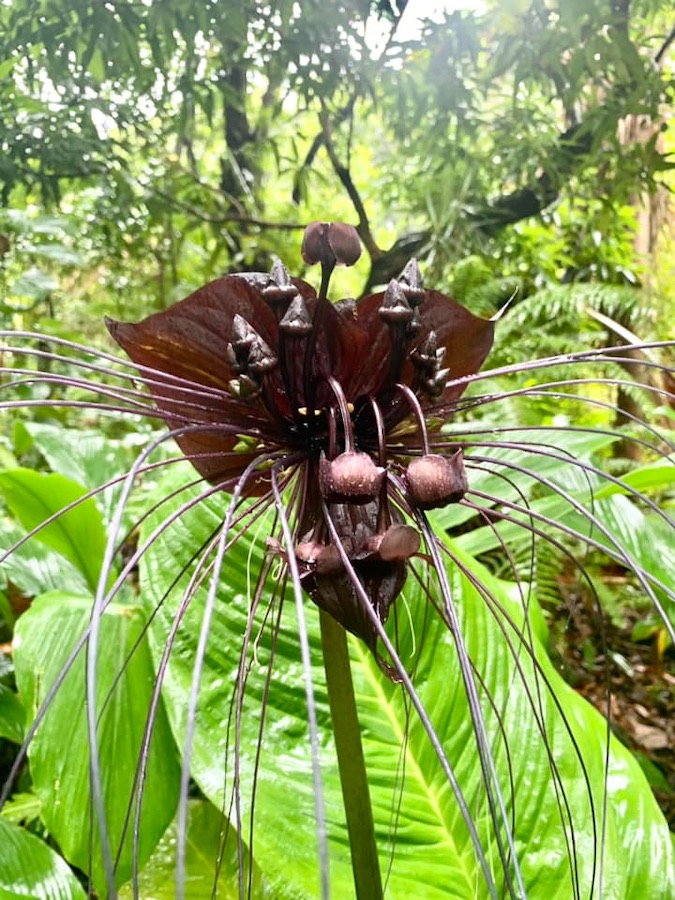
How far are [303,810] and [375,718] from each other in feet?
0.40

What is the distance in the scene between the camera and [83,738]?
0.78 m

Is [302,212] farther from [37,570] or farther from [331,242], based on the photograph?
[331,242]

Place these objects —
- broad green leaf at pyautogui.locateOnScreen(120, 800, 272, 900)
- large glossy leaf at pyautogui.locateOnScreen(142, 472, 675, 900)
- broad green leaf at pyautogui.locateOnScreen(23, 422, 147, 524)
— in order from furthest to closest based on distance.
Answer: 1. broad green leaf at pyautogui.locateOnScreen(23, 422, 147, 524)
2. broad green leaf at pyautogui.locateOnScreen(120, 800, 272, 900)
3. large glossy leaf at pyautogui.locateOnScreen(142, 472, 675, 900)

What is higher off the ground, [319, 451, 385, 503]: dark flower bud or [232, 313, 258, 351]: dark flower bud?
[232, 313, 258, 351]: dark flower bud

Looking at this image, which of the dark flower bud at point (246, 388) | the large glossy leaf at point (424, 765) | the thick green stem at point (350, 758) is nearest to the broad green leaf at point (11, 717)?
the large glossy leaf at point (424, 765)

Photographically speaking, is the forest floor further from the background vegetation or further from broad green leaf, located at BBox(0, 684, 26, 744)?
broad green leaf, located at BBox(0, 684, 26, 744)

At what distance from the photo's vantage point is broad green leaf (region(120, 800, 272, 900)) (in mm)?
777

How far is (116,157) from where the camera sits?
151 centimetres

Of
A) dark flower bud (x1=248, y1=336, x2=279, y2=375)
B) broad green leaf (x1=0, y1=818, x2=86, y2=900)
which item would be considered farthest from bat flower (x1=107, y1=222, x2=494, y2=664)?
broad green leaf (x1=0, y1=818, x2=86, y2=900)

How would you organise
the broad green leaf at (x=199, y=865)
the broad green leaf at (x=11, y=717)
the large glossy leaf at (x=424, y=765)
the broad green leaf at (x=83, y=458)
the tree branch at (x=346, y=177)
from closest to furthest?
the large glossy leaf at (x=424, y=765) < the broad green leaf at (x=199, y=865) < the broad green leaf at (x=11, y=717) < the broad green leaf at (x=83, y=458) < the tree branch at (x=346, y=177)

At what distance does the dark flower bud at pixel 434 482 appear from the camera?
304mm

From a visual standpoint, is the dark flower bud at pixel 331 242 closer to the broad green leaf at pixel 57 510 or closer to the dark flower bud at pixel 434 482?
the dark flower bud at pixel 434 482

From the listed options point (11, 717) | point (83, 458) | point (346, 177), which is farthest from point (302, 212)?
point (11, 717)

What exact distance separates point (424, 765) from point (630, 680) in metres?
1.45
